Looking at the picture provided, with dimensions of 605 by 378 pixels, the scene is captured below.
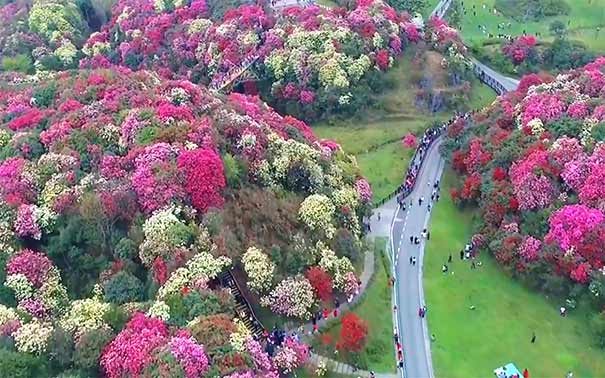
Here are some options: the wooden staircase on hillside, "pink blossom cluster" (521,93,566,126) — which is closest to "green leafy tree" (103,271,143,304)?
the wooden staircase on hillside

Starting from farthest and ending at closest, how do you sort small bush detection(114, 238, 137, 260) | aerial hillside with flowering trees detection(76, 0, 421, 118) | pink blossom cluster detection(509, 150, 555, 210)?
aerial hillside with flowering trees detection(76, 0, 421, 118)
pink blossom cluster detection(509, 150, 555, 210)
small bush detection(114, 238, 137, 260)

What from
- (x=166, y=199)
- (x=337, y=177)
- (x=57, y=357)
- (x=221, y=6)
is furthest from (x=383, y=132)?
(x=57, y=357)

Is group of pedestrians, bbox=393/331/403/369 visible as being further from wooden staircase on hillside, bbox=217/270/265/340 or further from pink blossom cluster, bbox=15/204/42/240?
pink blossom cluster, bbox=15/204/42/240

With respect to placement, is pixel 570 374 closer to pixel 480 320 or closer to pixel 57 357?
pixel 480 320

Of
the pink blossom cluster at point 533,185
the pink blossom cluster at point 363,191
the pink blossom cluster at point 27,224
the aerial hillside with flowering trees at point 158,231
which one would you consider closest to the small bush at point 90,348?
the aerial hillside with flowering trees at point 158,231

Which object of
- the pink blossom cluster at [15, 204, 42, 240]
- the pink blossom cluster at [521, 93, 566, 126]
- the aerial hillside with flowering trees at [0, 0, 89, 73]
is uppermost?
the pink blossom cluster at [521, 93, 566, 126]

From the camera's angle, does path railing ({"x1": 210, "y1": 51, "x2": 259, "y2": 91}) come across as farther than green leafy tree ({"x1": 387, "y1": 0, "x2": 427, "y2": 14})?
No
